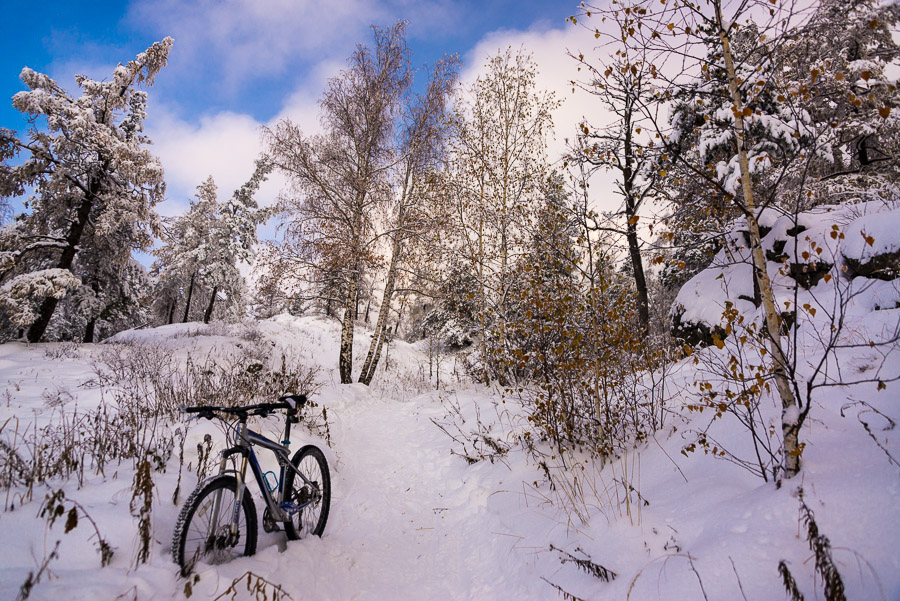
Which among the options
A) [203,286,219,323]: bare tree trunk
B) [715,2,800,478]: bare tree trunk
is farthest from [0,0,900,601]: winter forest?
[203,286,219,323]: bare tree trunk

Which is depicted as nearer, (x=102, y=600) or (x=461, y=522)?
(x=102, y=600)

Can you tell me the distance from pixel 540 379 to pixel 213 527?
140 inches

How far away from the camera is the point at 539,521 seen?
135 inches

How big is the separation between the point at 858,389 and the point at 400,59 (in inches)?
494

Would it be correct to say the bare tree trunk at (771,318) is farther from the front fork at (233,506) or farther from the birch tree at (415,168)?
the birch tree at (415,168)

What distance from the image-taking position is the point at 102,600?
1726 millimetres

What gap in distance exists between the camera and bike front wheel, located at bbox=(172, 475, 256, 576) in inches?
84.4

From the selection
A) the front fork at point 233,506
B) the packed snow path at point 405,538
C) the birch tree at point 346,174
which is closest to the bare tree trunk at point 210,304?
the birch tree at point 346,174

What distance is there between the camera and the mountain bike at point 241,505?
7.29 feet

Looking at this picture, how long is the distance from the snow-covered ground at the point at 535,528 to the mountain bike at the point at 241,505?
11cm

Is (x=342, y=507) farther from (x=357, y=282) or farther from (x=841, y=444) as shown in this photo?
(x=357, y=282)

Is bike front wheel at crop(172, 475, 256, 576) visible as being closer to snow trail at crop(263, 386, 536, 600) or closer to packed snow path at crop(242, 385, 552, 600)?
packed snow path at crop(242, 385, 552, 600)

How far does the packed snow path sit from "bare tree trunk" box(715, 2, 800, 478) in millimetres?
1933

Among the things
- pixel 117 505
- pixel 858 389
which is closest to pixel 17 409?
pixel 117 505
